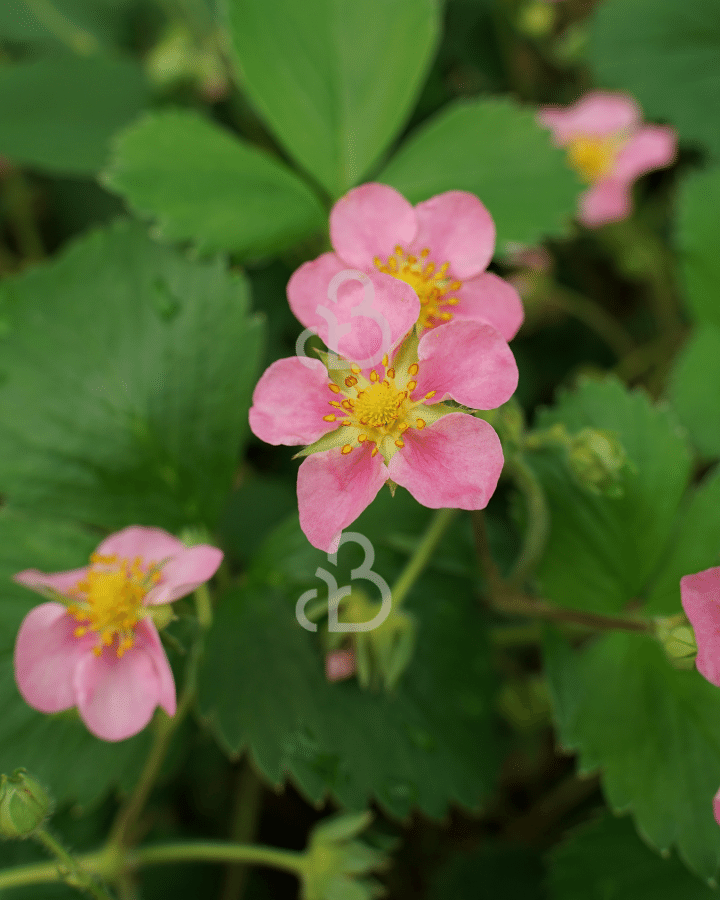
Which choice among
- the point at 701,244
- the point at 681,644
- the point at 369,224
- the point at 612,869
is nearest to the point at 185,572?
the point at 369,224

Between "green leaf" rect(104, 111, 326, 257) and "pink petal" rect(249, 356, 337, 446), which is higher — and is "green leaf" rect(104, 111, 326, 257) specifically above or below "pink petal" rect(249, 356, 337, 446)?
below

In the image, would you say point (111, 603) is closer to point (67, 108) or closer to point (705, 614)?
point (705, 614)

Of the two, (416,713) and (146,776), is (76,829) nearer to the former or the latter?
(146,776)

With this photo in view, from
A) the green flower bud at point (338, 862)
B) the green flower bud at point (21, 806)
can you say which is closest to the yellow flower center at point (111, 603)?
the green flower bud at point (21, 806)

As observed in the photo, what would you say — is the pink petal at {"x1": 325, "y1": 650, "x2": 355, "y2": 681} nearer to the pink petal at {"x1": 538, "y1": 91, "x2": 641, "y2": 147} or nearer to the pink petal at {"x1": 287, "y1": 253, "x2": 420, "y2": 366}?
the pink petal at {"x1": 287, "y1": 253, "x2": 420, "y2": 366}

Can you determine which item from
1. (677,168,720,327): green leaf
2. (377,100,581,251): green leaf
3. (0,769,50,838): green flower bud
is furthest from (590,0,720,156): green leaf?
(0,769,50,838): green flower bud
